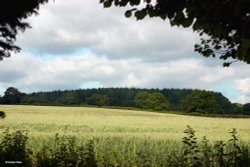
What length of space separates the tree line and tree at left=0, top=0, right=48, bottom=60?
184 feet

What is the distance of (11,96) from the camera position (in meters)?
111

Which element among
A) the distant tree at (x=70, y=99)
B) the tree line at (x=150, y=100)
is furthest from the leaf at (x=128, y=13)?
the distant tree at (x=70, y=99)

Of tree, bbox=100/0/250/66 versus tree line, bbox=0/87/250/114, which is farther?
tree line, bbox=0/87/250/114

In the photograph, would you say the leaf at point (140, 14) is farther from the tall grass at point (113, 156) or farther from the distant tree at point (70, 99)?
the distant tree at point (70, 99)

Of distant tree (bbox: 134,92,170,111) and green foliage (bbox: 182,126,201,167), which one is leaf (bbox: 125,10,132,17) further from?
distant tree (bbox: 134,92,170,111)

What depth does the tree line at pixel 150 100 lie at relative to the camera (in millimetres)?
111938

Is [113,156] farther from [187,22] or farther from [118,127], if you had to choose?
[118,127]

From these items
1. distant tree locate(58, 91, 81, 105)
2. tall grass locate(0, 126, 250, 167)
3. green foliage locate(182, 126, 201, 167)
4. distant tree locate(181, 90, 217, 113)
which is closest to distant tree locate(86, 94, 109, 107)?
distant tree locate(58, 91, 81, 105)

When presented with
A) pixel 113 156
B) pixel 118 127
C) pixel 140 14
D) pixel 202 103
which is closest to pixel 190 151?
pixel 113 156

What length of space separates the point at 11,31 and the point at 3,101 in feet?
317

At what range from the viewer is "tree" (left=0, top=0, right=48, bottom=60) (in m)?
11.9

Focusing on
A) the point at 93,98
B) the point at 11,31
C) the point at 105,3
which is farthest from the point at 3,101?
the point at 105,3

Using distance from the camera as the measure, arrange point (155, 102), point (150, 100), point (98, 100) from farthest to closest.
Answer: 1. point (98, 100)
2. point (150, 100)
3. point (155, 102)

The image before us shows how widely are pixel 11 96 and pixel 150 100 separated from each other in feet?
153
